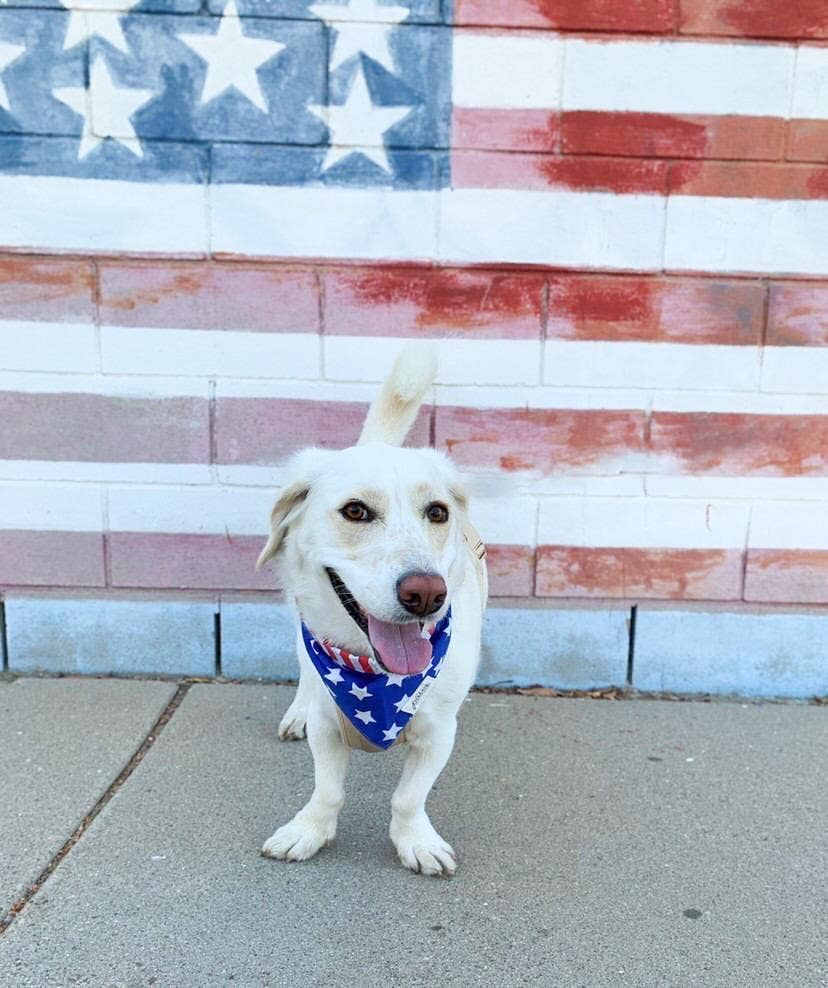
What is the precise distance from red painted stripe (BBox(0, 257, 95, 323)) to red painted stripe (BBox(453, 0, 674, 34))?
1776mm

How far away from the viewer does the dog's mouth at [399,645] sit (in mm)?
2088

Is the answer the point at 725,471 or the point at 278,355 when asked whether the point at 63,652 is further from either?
the point at 725,471

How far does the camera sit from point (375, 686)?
2221 millimetres

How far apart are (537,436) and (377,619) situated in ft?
5.49

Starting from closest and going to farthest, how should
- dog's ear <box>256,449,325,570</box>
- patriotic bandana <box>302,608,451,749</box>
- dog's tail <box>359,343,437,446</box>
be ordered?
1. patriotic bandana <box>302,608,451,749</box>
2. dog's ear <box>256,449,325,570</box>
3. dog's tail <box>359,343,437,446</box>

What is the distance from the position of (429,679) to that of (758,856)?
3.75 ft

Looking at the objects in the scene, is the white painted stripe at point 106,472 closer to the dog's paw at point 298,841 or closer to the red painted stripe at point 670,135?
the dog's paw at point 298,841

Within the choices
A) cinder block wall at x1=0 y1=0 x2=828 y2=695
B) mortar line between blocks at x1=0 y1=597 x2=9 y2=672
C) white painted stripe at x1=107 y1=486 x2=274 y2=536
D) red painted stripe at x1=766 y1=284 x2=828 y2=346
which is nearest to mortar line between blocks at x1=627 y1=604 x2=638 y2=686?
cinder block wall at x1=0 y1=0 x2=828 y2=695

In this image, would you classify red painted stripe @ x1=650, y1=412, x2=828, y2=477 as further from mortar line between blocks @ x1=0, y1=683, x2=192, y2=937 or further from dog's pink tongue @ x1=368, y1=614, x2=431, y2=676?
mortar line between blocks @ x1=0, y1=683, x2=192, y2=937

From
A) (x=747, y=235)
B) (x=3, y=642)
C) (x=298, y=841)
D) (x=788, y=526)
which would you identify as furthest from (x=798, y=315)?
(x=3, y=642)

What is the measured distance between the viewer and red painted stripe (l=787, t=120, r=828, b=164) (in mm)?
3346

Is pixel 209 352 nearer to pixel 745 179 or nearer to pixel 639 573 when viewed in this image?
pixel 639 573

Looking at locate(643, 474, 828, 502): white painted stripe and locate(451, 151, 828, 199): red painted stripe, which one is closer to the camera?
locate(451, 151, 828, 199): red painted stripe

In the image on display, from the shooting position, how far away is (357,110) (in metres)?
3.30
